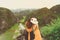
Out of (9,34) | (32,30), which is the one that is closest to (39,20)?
(32,30)

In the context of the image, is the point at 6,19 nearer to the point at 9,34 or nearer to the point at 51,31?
the point at 9,34

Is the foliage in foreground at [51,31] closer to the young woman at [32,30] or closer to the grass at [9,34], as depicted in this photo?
the young woman at [32,30]

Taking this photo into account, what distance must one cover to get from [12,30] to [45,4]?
35 centimetres

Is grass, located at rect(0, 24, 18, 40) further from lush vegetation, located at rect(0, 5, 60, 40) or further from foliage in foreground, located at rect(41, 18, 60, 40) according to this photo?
foliage in foreground, located at rect(41, 18, 60, 40)

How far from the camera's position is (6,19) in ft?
5.64

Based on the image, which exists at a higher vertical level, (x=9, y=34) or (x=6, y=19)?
(x=6, y=19)

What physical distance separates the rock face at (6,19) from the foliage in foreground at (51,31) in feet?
0.86

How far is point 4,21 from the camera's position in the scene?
5.64 feet

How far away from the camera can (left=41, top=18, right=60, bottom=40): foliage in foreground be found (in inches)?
66.7

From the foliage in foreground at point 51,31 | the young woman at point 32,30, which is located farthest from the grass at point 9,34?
the foliage in foreground at point 51,31

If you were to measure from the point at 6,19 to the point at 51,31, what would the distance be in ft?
1.25

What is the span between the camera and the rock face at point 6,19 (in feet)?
5.61

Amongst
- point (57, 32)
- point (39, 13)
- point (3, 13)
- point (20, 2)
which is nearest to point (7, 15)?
point (3, 13)

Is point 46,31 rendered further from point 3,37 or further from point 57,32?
point 3,37
